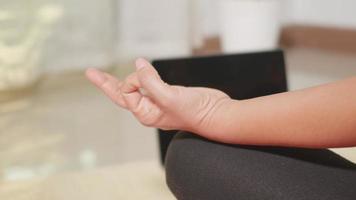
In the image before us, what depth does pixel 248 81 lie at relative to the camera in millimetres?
1339

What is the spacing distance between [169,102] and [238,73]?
62cm

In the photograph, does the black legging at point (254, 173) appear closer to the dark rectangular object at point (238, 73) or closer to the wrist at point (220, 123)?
the wrist at point (220, 123)

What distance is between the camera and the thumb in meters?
0.73

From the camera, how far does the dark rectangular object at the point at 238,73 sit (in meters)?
1.30

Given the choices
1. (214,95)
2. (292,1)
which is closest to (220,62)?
(214,95)

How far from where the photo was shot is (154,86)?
74cm

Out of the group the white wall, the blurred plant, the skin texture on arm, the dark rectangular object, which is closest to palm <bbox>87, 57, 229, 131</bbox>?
the skin texture on arm

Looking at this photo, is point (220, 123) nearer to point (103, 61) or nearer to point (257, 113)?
point (257, 113)

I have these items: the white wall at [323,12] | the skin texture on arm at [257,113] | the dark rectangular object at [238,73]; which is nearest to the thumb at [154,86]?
the skin texture on arm at [257,113]

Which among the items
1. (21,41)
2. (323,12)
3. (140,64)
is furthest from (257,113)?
(323,12)

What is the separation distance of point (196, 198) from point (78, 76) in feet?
6.53

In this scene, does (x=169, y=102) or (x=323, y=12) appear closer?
(x=169, y=102)

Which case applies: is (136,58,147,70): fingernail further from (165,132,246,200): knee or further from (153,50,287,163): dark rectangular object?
(153,50,287,163): dark rectangular object

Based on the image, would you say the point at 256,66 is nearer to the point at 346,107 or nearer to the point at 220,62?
the point at 220,62
